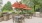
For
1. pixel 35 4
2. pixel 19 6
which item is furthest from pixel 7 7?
pixel 35 4

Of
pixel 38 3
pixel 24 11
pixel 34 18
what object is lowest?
pixel 34 18

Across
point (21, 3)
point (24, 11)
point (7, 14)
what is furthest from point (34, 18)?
point (7, 14)

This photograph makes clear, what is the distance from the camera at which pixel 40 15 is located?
190cm

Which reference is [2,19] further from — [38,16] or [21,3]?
[38,16]

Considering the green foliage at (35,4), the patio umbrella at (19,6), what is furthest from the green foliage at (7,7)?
the green foliage at (35,4)

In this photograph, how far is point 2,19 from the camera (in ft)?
6.10

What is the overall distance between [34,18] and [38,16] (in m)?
0.08

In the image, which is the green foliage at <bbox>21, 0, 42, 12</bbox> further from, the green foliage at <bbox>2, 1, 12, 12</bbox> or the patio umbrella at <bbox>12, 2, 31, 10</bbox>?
the green foliage at <bbox>2, 1, 12, 12</bbox>

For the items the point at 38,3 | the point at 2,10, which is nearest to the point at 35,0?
the point at 38,3

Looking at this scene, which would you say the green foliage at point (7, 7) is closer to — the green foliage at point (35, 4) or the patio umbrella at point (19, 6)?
the patio umbrella at point (19, 6)

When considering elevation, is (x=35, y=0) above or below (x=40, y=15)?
above

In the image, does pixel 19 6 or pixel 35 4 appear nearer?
pixel 19 6

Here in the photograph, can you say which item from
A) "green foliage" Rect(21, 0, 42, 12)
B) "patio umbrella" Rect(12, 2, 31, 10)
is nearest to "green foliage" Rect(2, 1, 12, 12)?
"patio umbrella" Rect(12, 2, 31, 10)

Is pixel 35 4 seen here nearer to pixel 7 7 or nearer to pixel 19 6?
pixel 19 6
